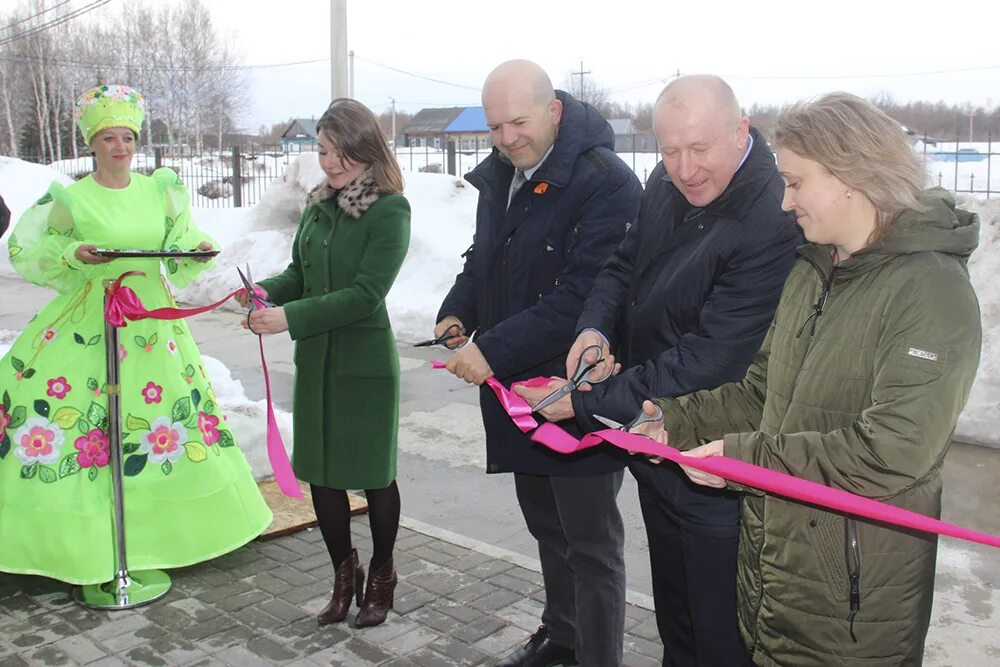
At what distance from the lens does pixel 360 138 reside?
3.54 meters

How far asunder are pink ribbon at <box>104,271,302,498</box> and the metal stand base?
71 cm

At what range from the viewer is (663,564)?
9.30 ft

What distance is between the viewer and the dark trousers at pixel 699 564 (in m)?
2.59

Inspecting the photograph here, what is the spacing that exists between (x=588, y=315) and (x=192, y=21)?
54499mm

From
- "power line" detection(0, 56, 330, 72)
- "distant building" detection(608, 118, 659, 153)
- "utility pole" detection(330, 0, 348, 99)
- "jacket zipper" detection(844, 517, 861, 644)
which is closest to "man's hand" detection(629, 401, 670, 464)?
"jacket zipper" detection(844, 517, 861, 644)

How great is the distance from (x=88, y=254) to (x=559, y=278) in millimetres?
1880

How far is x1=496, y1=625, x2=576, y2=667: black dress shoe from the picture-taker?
A: 340 cm

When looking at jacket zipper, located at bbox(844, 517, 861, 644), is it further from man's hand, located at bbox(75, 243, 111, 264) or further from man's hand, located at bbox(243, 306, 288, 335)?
man's hand, located at bbox(75, 243, 111, 264)

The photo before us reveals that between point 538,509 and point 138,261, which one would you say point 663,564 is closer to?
point 538,509

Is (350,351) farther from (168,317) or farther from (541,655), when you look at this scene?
(541,655)

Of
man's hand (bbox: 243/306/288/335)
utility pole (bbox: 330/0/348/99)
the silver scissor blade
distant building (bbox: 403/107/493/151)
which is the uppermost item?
distant building (bbox: 403/107/493/151)

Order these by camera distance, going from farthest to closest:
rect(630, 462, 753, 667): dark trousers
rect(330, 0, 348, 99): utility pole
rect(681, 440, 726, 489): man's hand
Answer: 1. rect(330, 0, 348, 99): utility pole
2. rect(630, 462, 753, 667): dark trousers
3. rect(681, 440, 726, 489): man's hand

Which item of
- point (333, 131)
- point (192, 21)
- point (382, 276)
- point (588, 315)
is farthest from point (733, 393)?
point (192, 21)

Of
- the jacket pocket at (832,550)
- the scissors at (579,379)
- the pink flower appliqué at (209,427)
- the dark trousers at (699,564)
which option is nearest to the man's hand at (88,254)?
the pink flower appliqué at (209,427)
